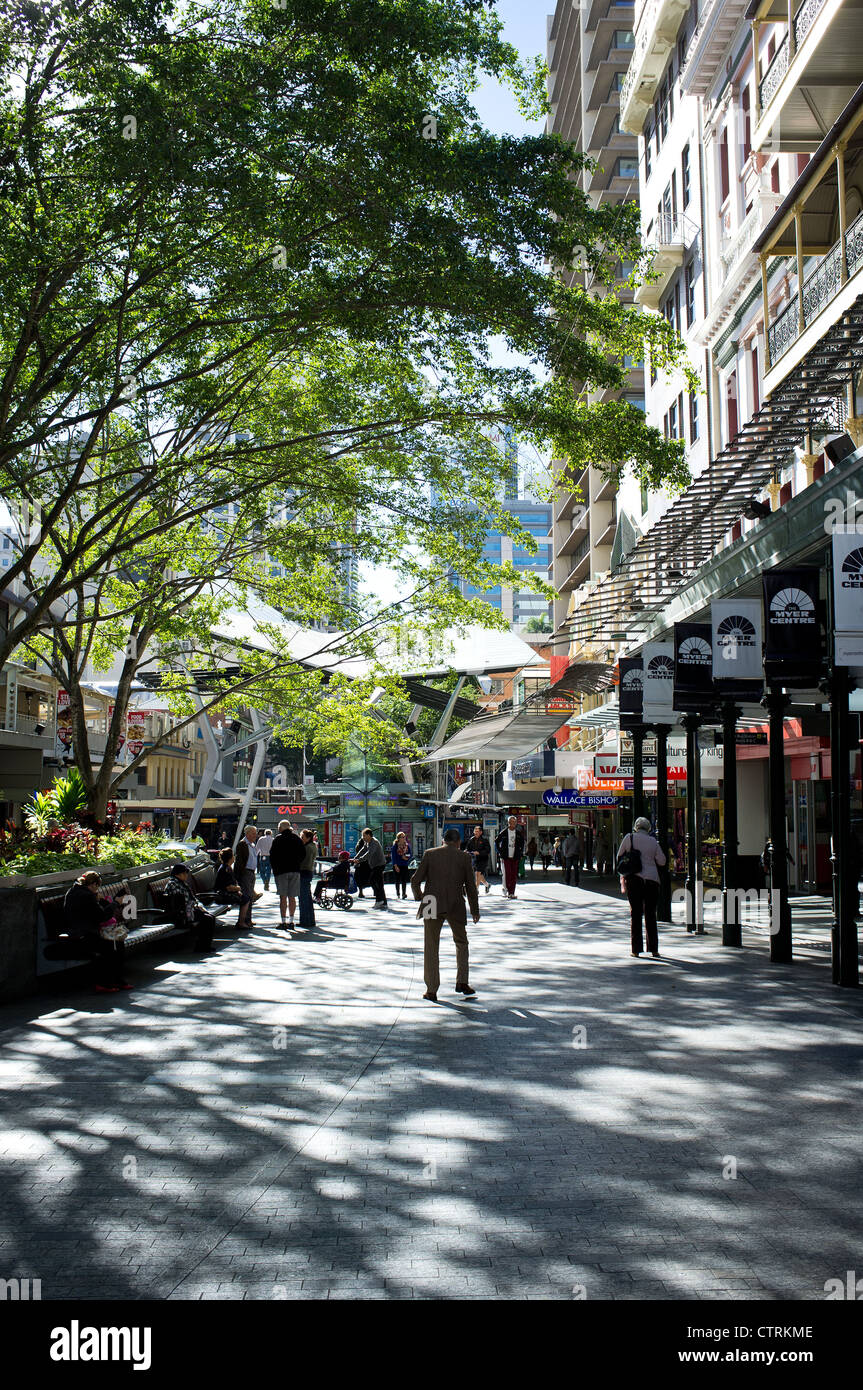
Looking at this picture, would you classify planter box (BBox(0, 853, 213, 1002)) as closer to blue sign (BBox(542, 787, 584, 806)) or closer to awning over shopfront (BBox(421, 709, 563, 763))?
awning over shopfront (BBox(421, 709, 563, 763))

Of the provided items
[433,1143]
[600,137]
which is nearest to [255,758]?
[600,137]

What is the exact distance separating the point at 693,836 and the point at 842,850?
7.96 metres

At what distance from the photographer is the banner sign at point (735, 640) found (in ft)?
55.4

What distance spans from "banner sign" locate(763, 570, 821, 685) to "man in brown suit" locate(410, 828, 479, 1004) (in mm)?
4312

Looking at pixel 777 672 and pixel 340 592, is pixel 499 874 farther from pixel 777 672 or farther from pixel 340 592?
pixel 777 672

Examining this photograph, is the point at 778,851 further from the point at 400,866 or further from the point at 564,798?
the point at 564,798

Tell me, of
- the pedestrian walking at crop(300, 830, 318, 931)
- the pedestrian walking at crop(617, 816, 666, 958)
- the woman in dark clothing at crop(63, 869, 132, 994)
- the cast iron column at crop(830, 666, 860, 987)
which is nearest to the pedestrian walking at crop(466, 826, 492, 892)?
the pedestrian walking at crop(300, 830, 318, 931)

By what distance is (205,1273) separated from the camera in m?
4.92

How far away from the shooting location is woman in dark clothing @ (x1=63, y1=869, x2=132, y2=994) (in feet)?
43.1

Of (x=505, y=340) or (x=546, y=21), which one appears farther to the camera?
(x=546, y=21)

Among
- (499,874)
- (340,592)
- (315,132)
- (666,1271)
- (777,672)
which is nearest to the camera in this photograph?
(666,1271)

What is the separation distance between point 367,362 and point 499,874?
28.2m

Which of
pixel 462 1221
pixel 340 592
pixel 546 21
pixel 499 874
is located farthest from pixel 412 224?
pixel 546 21

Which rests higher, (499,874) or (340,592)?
(340,592)
